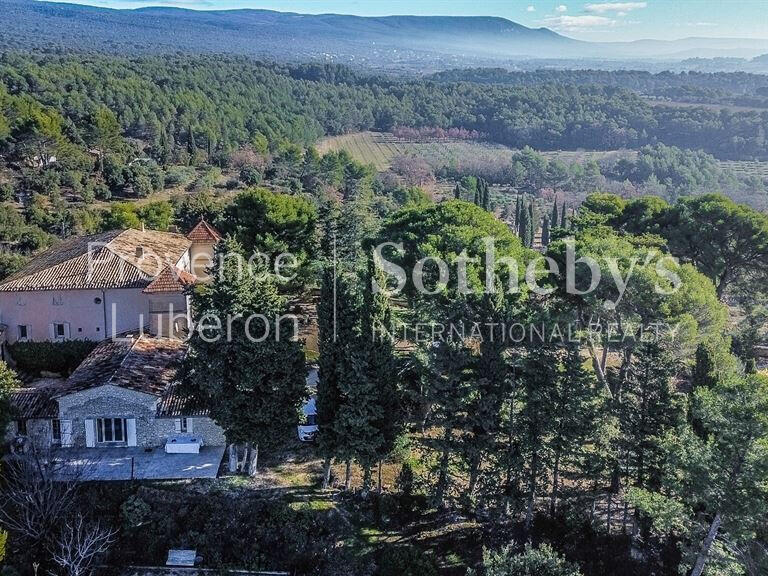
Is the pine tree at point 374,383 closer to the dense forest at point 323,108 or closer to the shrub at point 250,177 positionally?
the shrub at point 250,177

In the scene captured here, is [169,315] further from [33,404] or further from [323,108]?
[323,108]

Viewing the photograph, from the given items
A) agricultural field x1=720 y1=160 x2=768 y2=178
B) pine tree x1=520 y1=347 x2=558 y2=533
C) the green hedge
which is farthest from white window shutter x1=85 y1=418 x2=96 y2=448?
agricultural field x1=720 y1=160 x2=768 y2=178

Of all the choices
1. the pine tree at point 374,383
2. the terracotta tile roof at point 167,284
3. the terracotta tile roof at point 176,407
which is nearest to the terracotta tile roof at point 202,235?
the terracotta tile roof at point 167,284

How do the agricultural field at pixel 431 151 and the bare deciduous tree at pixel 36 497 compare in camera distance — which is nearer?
the bare deciduous tree at pixel 36 497

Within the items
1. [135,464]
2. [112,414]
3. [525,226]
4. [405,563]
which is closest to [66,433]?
[112,414]

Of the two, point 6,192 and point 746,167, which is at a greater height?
point 746,167

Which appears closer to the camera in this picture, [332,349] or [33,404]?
[332,349]
